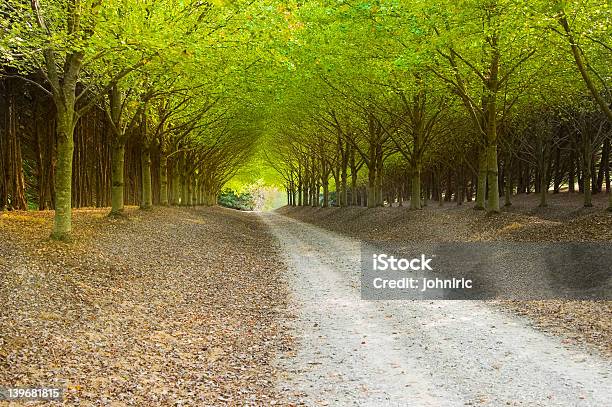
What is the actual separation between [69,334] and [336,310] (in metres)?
6.03

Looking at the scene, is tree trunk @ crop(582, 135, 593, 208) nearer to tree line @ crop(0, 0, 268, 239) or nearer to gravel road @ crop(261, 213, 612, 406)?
tree line @ crop(0, 0, 268, 239)

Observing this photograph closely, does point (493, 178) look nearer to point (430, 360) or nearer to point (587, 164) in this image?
point (587, 164)

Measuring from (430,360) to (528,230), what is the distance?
12608mm

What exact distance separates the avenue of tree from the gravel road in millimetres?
7977

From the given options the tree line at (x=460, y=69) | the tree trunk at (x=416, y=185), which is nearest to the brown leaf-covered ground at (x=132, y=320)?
the tree line at (x=460, y=69)

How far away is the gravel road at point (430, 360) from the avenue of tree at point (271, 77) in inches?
314

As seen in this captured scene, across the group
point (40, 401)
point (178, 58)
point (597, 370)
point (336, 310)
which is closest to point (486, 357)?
point (597, 370)

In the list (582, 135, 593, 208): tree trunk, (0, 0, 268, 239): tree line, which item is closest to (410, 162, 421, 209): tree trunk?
(582, 135, 593, 208): tree trunk

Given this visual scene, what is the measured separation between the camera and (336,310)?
12508 millimetres

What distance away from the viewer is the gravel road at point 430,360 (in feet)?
23.9

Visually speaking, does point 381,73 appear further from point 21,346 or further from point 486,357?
point 21,346

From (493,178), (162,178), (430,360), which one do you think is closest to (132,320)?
(430,360)

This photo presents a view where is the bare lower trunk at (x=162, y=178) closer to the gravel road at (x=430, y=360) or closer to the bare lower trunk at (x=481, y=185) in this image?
the bare lower trunk at (x=481, y=185)

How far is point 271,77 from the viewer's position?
25.7 meters
